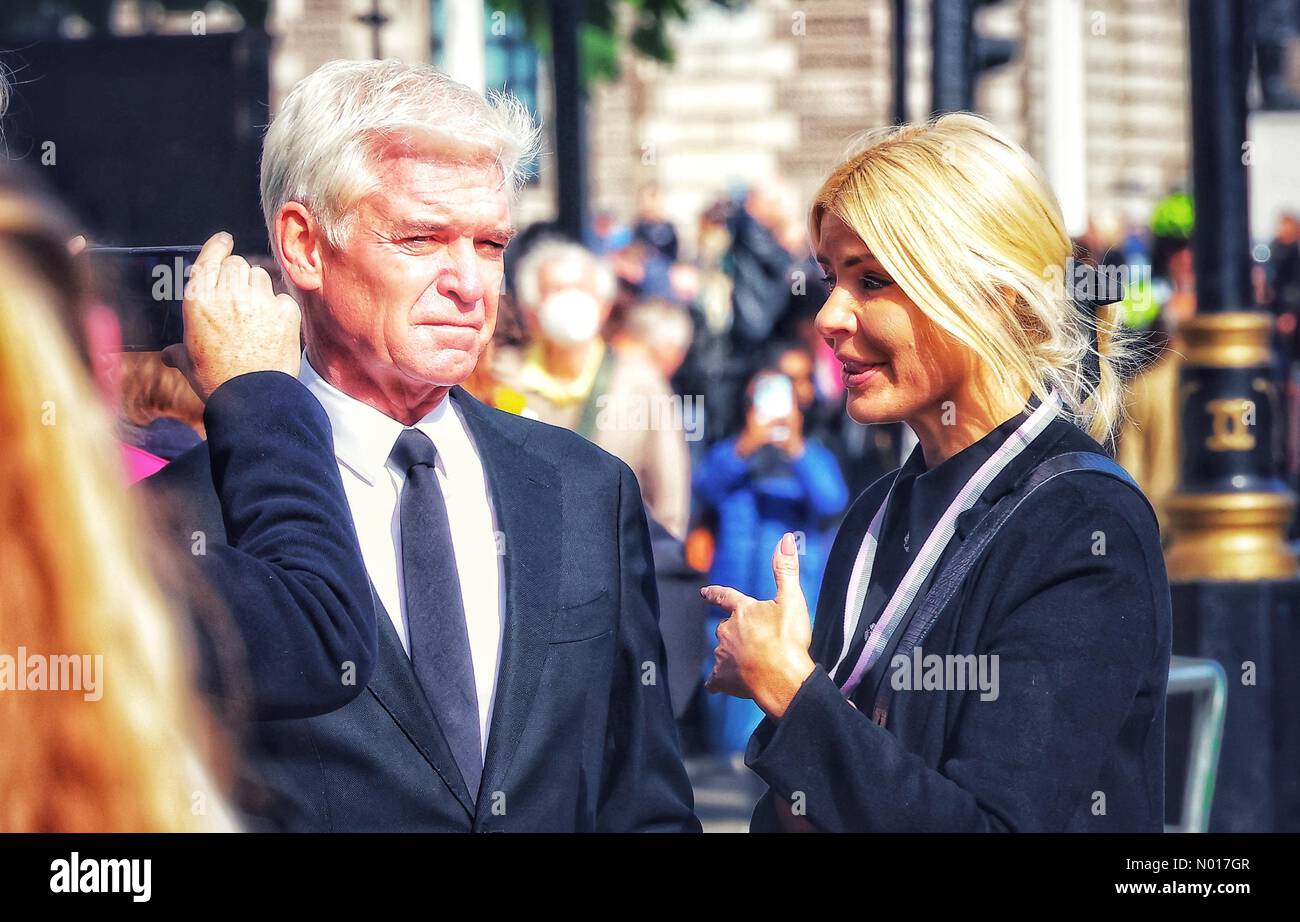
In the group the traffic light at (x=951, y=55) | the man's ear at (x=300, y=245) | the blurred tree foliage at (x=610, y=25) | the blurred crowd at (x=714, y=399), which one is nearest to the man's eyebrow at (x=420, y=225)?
the man's ear at (x=300, y=245)

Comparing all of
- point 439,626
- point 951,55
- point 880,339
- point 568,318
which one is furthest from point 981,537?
point 951,55

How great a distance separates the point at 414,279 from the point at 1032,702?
46.6 inches

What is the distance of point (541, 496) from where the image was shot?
120 inches

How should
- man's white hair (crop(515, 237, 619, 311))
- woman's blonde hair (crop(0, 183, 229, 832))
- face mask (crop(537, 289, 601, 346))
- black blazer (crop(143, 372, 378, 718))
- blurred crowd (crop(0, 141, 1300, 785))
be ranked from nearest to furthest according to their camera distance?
woman's blonde hair (crop(0, 183, 229, 832))
blurred crowd (crop(0, 141, 1300, 785))
black blazer (crop(143, 372, 378, 718))
face mask (crop(537, 289, 601, 346))
man's white hair (crop(515, 237, 619, 311))

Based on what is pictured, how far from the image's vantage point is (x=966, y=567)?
9.47 ft

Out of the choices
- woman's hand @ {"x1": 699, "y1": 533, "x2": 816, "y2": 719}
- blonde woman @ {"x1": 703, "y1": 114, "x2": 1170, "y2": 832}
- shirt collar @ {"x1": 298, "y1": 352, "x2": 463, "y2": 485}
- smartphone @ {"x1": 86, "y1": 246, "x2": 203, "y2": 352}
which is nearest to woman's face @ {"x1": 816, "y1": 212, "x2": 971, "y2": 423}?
blonde woman @ {"x1": 703, "y1": 114, "x2": 1170, "y2": 832}

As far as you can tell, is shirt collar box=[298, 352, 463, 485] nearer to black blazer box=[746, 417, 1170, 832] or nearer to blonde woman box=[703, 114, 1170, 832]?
blonde woman box=[703, 114, 1170, 832]

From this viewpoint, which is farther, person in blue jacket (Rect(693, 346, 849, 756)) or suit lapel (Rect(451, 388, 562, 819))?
person in blue jacket (Rect(693, 346, 849, 756))

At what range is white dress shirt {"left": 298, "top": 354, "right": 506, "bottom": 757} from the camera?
294 centimetres

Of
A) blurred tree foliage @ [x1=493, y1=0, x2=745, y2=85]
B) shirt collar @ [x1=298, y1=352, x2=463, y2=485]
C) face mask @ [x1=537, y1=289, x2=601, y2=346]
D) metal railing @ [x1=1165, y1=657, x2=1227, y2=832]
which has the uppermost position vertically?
blurred tree foliage @ [x1=493, y1=0, x2=745, y2=85]

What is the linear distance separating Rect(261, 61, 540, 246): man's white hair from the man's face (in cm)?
3

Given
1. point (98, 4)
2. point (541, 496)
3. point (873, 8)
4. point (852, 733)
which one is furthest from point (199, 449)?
point (873, 8)

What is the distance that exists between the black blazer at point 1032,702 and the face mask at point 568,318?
2278 mm

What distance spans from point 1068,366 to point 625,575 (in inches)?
31.8
